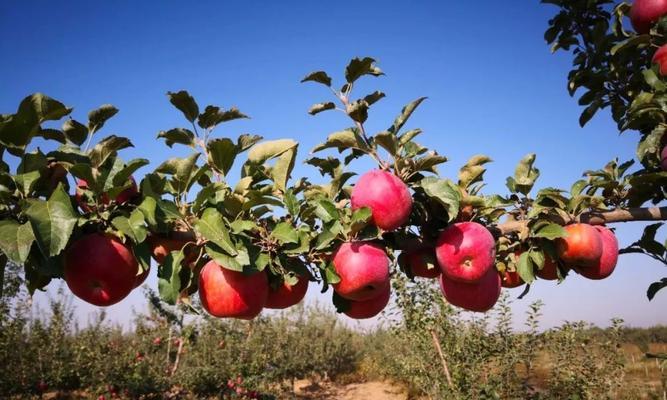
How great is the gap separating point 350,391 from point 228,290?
14.2 m

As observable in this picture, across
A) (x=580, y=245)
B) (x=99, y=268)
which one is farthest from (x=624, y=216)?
(x=99, y=268)

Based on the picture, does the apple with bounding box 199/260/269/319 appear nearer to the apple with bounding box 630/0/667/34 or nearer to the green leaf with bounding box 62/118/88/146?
the green leaf with bounding box 62/118/88/146

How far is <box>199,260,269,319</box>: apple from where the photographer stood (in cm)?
133

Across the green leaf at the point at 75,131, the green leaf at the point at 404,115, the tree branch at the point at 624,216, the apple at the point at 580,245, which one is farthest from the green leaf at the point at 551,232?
the green leaf at the point at 75,131

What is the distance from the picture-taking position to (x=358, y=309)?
1.65 m

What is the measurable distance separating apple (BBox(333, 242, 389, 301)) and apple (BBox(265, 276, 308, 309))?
0.14 metres

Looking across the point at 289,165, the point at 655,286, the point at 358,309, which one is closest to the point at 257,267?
the point at 289,165

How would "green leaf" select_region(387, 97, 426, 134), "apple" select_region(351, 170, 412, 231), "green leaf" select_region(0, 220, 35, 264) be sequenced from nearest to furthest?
1. "green leaf" select_region(0, 220, 35, 264)
2. "apple" select_region(351, 170, 412, 231)
3. "green leaf" select_region(387, 97, 426, 134)

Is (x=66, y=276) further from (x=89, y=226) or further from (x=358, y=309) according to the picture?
(x=358, y=309)

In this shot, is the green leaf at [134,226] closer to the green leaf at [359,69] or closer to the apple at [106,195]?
the apple at [106,195]

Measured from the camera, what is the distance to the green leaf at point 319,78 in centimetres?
150

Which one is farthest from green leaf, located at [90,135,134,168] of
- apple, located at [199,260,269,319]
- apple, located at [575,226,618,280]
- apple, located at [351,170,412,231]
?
apple, located at [575,226,618,280]

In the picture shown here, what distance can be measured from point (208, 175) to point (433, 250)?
91 centimetres

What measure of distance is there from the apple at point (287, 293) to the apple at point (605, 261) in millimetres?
1238
